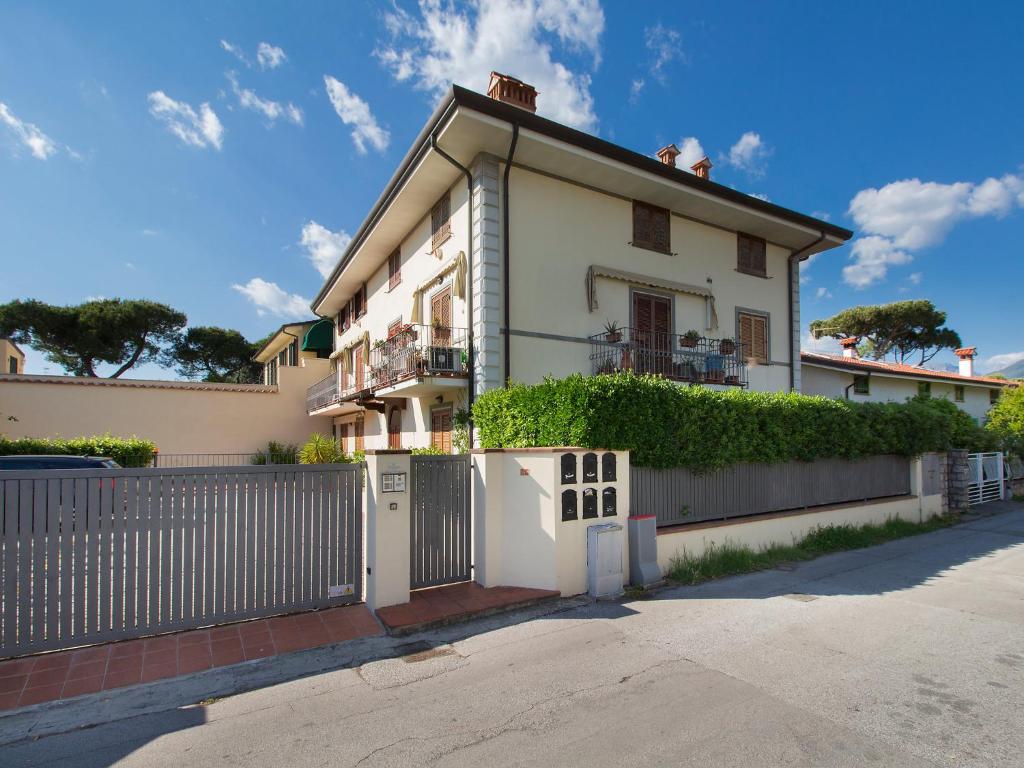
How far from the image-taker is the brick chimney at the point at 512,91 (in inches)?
425

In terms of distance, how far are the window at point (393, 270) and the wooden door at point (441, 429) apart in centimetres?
462

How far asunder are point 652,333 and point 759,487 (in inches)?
187

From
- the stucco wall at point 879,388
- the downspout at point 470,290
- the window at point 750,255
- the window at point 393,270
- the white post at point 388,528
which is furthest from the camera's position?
the stucco wall at point 879,388

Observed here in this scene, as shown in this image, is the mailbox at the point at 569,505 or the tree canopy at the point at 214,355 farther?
the tree canopy at the point at 214,355

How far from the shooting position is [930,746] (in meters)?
3.09

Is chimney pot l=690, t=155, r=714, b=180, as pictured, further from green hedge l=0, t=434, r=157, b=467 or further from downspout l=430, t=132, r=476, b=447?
green hedge l=0, t=434, r=157, b=467

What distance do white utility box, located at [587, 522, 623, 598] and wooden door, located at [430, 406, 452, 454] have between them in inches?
213

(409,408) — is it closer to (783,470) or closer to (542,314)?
(542,314)

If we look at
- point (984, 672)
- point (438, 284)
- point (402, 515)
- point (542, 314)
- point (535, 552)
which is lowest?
point (984, 672)

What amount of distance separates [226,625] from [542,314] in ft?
25.4

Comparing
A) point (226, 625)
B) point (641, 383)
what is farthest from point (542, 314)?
point (226, 625)

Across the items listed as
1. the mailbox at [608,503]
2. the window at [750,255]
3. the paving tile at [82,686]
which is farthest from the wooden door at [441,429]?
the window at [750,255]

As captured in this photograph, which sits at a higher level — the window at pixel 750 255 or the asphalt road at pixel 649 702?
the window at pixel 750 255

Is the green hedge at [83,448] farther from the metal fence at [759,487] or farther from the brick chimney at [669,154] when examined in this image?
the brick chimney at [669,154]
